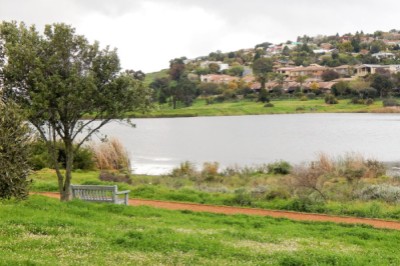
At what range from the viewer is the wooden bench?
16891mm

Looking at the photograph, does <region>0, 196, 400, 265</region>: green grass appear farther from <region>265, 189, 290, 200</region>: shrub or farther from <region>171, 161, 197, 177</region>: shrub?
<region>171, 161, 197, 177</region>: shrub

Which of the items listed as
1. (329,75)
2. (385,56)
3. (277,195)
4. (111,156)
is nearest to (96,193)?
(277,195)

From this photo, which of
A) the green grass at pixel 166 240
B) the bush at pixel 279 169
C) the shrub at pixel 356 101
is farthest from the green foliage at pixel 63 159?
the shrub at pixel 356 101

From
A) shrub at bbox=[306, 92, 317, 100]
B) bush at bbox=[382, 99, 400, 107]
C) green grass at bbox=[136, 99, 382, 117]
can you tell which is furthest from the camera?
shrub at bbox=[306, 92, 317, 100]

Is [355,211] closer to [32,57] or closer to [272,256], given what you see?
[272,256]

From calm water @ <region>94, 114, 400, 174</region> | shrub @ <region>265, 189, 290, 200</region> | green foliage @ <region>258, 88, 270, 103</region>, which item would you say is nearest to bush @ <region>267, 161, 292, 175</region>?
calm water @ <region>94, 114, 400, 174</region>

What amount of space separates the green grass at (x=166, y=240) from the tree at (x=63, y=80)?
3106mm

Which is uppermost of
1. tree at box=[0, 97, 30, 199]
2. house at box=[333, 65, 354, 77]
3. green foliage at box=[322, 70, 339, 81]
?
house at box=[333, 65, 354, 77]

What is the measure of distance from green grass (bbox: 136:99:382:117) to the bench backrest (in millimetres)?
71689

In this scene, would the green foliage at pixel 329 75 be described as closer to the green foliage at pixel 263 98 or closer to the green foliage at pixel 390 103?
the green foliage at pixel 263 98

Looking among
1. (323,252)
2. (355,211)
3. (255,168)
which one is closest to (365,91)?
(255,168)

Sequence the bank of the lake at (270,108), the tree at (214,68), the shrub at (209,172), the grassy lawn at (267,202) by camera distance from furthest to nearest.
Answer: the tree at (214,68) < the bank of the lake at (270,108) < the shrub at (209,172) < the grassy lawn at (267,202)

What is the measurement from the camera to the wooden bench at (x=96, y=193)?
1689 centimetres

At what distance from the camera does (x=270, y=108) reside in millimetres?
95000
